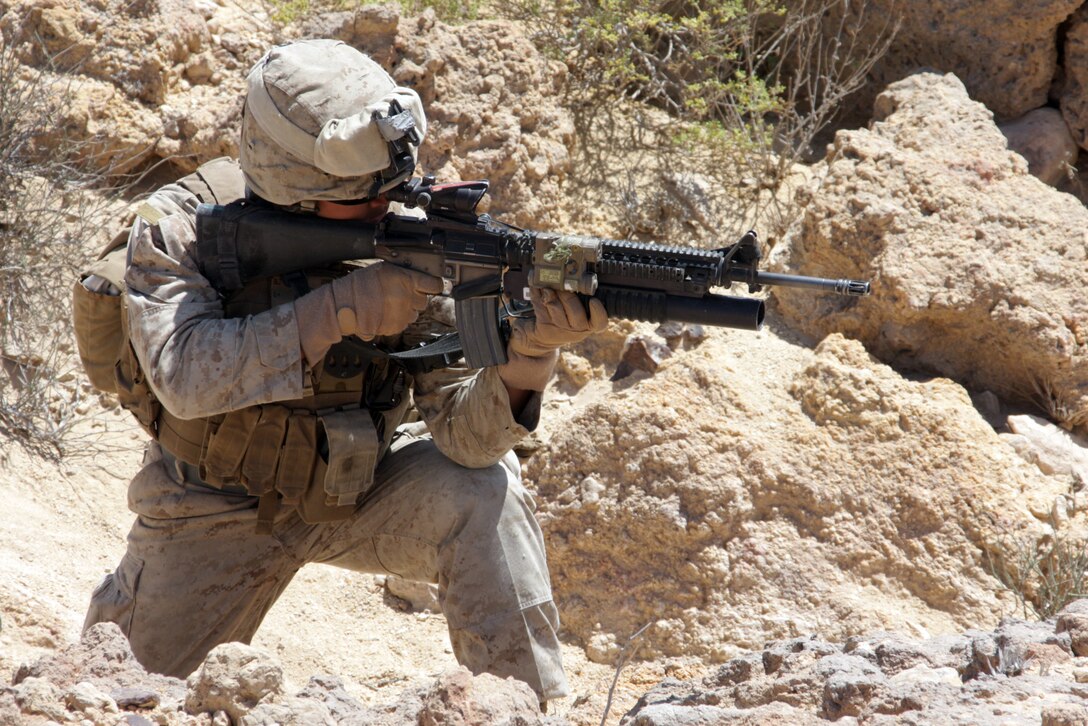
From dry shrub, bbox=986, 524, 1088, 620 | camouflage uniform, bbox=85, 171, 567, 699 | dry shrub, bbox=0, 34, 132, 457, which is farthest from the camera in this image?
dry shrub, bbox=0, 34, 132, 457

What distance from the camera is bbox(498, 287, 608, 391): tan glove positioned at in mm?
2756

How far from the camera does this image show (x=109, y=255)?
10.2ft

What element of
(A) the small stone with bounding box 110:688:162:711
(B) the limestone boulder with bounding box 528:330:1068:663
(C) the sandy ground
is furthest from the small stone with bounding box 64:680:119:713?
(B) the limestone boulder with bounding box 528:330:1068:663

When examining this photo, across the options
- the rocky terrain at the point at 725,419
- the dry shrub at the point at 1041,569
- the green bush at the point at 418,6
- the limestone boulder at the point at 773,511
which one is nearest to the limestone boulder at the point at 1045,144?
the rocky terrain at the point at 725,419

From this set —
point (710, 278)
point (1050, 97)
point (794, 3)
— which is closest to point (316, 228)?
point (710, 278)

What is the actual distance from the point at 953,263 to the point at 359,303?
8.84 ft

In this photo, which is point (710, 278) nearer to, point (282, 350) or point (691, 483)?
point (282, 350)

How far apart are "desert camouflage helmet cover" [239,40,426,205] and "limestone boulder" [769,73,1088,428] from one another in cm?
233

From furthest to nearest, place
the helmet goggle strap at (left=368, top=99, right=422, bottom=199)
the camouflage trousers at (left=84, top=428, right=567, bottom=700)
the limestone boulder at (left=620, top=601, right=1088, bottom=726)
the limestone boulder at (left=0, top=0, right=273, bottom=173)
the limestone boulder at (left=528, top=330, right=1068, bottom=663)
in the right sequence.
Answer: the limestone boulder at (left=0, top=0, right=273, bottom=173) → the limestone boulder at (left=528, top=330, right=1068, bottom=663) → the camouflage trousers at (left=84, top=428, right=567, bottom=700) → the helmet goggle strap at (left=368, top=99, right=422, bottom=199) → the limestone boulder at (left=620, top=601, right=1088, bottom=726)

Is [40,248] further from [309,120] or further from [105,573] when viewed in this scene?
[309,120]

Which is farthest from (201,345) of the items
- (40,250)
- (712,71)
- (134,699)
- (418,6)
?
(712,71)

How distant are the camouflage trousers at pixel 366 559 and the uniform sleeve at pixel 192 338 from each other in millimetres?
418

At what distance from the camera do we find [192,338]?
2.84 metres

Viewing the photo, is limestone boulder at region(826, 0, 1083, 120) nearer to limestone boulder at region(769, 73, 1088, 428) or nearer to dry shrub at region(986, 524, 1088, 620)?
limestone boulder at region(769, 73, 1088, 428)
